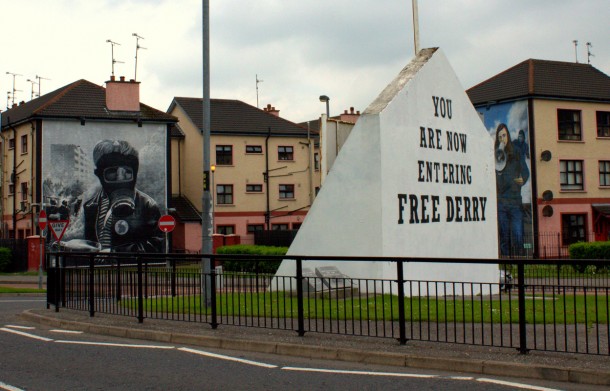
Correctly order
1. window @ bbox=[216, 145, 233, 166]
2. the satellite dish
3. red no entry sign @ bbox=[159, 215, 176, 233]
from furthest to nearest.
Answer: window @ bbox=[216, 145, 233, 166] < the satellite dish < red no entry sign @ bbox=[159, 215, 176, 233]

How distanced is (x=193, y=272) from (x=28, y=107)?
43.8 meters

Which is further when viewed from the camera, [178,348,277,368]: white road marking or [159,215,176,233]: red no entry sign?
[159,215,176,233]: red no entry sign

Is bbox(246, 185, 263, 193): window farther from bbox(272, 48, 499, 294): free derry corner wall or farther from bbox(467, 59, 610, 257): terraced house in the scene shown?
bbox(272, 48, 499, 294): free derry corner wall

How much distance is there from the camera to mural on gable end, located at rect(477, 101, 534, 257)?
44781 mm

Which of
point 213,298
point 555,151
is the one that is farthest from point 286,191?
point 213,298

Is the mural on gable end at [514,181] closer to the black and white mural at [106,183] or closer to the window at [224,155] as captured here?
the window at [224,155]

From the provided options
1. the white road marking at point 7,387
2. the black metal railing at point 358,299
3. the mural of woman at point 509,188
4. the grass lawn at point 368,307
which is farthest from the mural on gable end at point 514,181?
the white road marking at point 7,387

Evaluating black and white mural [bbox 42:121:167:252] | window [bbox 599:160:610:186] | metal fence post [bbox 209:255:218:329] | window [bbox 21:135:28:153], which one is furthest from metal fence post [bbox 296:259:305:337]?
window [bbox 599:160:610:186]

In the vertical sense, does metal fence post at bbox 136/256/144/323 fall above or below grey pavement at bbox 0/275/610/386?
above

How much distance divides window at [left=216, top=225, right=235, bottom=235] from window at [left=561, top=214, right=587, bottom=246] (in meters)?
21.8

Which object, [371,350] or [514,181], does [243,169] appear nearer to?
[514,181]

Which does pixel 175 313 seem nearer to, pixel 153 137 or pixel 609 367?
pixel 609 367

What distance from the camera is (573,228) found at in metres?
46.1

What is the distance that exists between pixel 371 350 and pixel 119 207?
37061 mm
